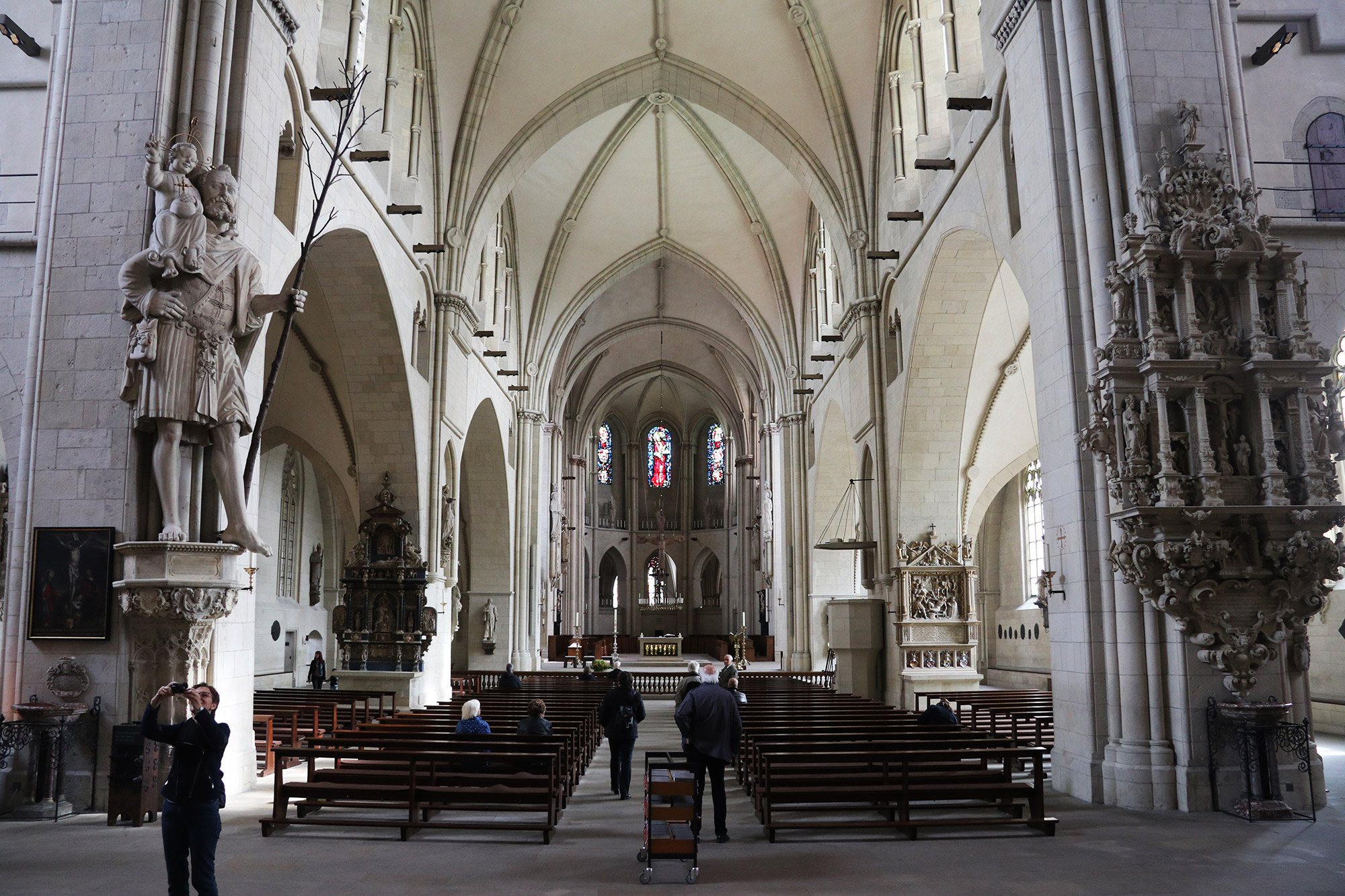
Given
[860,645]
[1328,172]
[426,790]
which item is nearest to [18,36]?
[426,790]

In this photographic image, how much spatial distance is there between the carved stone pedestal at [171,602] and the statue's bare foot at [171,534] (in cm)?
8

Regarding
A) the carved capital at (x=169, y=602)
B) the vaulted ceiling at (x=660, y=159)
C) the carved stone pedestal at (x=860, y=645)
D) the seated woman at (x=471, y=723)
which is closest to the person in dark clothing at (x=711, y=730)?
the seated woman at (x=471, y=723)

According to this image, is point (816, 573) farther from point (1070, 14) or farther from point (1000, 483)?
point (1070, 14)

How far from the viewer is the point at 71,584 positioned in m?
9.34

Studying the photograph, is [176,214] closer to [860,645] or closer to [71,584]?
[71,584]

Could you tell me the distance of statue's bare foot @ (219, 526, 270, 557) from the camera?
31.4 feet

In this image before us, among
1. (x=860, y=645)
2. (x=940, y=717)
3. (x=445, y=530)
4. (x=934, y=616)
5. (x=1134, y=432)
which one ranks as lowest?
(x=940, y=717)

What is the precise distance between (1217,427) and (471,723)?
7.46m

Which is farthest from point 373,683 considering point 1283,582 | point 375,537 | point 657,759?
point 1283,582

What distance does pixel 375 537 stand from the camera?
1900 centimetres

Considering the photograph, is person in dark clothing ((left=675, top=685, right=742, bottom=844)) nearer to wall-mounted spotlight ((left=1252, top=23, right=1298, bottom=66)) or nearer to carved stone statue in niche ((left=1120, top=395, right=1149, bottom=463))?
carved stone statue in niche ((left=1120, top=395, right=1149, bottom=463))

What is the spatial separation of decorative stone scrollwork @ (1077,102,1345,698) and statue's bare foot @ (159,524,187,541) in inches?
330

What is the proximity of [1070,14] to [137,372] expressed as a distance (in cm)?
982

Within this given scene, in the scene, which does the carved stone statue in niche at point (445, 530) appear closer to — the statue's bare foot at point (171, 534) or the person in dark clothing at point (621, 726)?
the person in dark clothing at point (621, 726)
